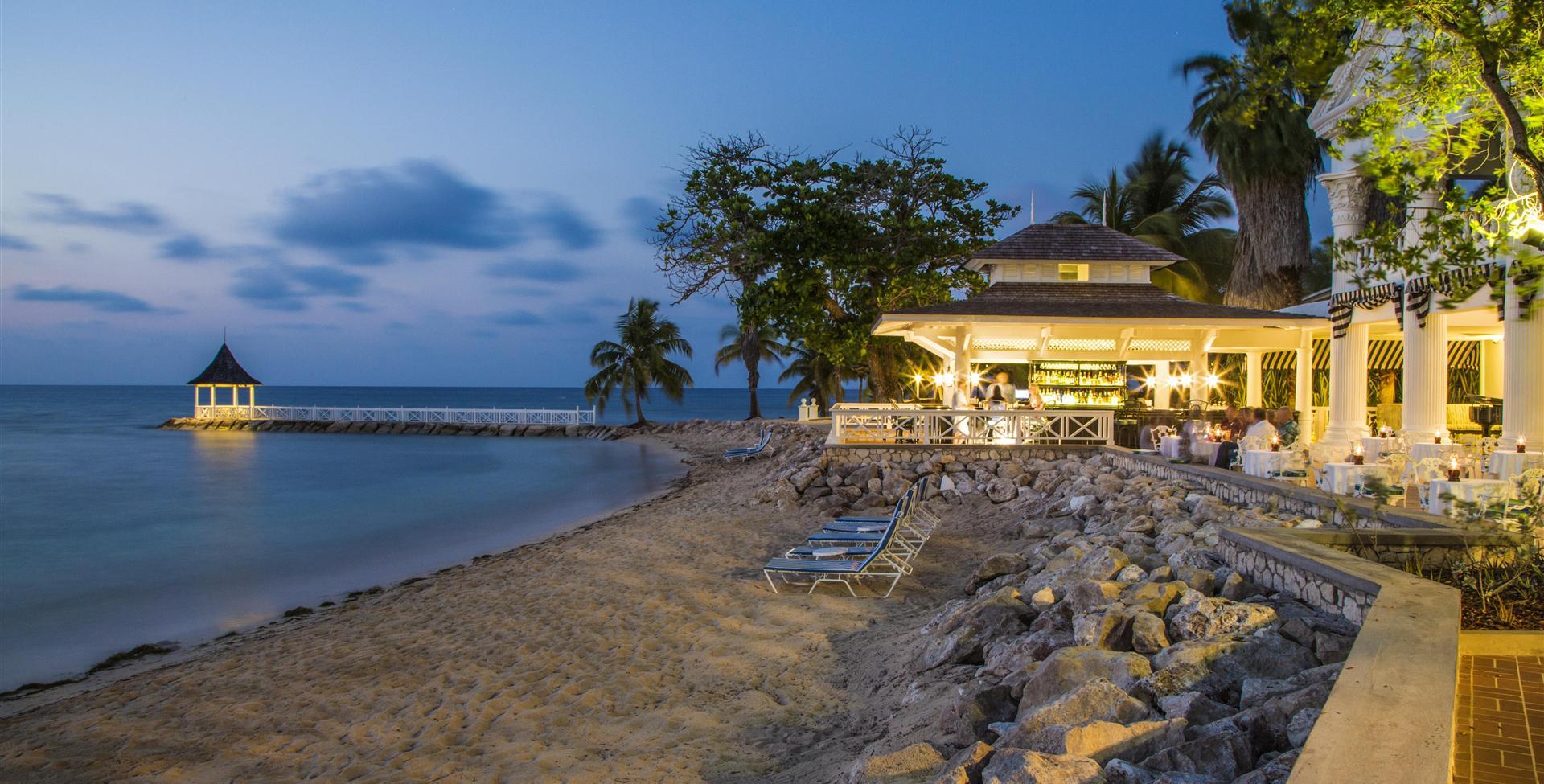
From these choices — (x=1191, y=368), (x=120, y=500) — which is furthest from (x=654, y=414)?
(x=1191, y=368)

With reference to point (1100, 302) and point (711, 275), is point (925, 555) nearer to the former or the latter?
point (1100, 302)

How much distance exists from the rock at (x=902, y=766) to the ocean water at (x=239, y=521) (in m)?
8.66

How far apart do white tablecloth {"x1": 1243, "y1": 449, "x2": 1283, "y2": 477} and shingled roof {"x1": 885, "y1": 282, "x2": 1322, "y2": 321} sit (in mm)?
6116

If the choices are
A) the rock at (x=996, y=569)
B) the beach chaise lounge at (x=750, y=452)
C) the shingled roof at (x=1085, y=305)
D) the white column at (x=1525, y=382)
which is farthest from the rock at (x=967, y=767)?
the beach chaise lounge at (x=750, y=452)

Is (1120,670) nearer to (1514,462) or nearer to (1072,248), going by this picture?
(1514,462)

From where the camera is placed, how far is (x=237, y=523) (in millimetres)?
19281

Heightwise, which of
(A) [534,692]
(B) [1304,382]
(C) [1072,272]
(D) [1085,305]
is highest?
(C) [1072,272]

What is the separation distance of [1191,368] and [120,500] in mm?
26069

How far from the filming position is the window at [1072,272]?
61.5 feet

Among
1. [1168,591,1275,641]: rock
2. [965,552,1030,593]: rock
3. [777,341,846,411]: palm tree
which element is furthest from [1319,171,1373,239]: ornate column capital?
[777,341,846,411]: palm tree

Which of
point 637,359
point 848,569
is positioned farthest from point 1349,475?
point 637,359

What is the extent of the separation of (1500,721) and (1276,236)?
2543 cm

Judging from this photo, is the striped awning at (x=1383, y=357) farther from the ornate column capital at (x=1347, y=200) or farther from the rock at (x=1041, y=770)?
the rock at (x=1041, y=770)

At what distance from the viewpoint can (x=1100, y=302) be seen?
1709 centimetres
